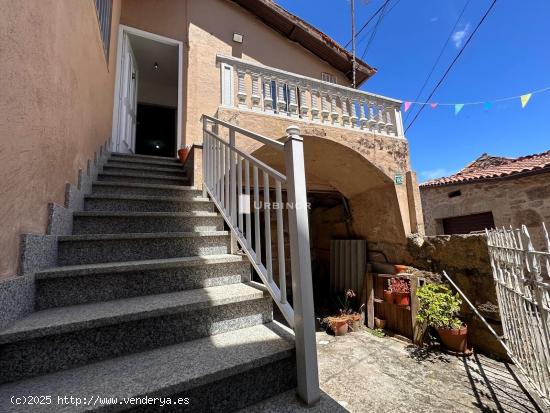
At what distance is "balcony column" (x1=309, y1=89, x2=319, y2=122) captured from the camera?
12.3 ft

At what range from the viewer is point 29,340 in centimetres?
98

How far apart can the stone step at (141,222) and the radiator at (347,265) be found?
3.60 m

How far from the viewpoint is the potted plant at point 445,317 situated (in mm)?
3395

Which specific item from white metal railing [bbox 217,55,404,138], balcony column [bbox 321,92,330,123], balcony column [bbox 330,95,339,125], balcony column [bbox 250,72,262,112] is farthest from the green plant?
balcony column [bbox 250,72,262,112]

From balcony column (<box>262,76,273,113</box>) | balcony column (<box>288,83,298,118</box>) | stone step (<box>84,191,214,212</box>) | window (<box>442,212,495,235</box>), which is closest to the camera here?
stone step (<box>84,191,214,212</box>)

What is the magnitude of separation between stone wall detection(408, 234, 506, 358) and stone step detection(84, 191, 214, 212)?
3593 mm

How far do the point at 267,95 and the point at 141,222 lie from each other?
242 cm

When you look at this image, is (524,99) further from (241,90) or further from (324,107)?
(241,90)

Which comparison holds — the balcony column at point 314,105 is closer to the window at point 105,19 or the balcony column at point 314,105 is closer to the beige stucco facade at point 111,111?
the beige stucco facade at point 111,111

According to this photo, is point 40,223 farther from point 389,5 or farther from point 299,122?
point 389,5

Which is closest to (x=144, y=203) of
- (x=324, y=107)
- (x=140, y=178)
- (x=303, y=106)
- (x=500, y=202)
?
(x=140, y=178)

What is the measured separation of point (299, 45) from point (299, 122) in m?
3.80

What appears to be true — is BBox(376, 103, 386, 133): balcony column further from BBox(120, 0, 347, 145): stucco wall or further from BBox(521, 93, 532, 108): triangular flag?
BBox(521, 93, 532, 108): triangular flag

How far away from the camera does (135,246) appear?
1767mm
